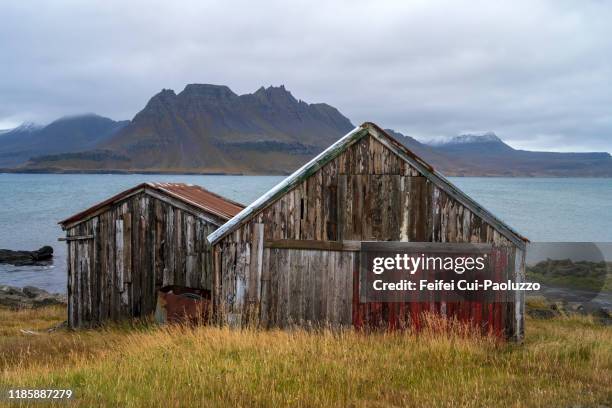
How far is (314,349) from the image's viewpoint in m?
9.53

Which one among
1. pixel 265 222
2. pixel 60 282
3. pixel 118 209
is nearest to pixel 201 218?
pixel 118 209

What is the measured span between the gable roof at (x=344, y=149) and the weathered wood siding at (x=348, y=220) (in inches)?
4.2

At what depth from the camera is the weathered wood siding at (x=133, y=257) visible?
50.1ft

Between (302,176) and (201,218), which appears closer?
(302,176)

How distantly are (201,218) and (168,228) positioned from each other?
0.99 metres

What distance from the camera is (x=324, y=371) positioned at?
8.23 m

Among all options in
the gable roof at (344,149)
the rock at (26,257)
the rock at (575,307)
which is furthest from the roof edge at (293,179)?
the rock at (26,257)

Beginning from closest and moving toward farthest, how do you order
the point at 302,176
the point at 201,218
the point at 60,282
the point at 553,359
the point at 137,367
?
the point at 137,367, the point at 553,359, the point at 302,176, the point at 201,218, the point at 60,282

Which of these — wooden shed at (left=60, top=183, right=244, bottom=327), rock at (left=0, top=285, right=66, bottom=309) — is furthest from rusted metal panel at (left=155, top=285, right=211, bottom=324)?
rock at (left=0, top=285, right=66, bottom=309)

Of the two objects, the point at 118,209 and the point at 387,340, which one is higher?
the point at 118,209

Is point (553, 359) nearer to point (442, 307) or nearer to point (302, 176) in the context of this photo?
point (442, 307)

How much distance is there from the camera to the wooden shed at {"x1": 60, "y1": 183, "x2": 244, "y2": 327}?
1523cm

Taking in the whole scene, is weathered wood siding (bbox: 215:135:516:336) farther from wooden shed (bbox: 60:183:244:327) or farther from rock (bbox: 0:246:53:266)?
rock (bbox: 0:246:53:266)

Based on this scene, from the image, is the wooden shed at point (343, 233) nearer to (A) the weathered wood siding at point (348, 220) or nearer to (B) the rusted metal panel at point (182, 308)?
(A) the weathered wood siding at point (348, 220)
